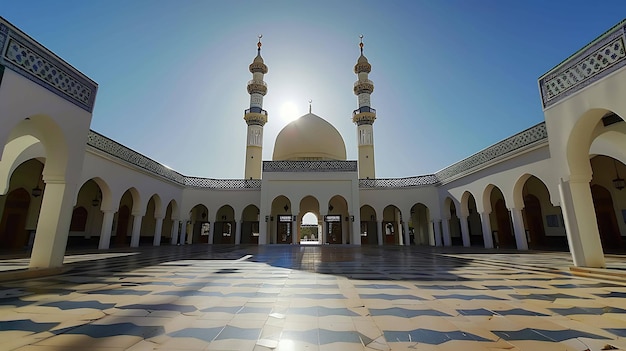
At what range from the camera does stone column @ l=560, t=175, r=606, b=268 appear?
5180mm

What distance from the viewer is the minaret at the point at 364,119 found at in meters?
20.8

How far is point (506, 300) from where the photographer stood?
3.25m

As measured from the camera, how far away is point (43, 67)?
5.02m

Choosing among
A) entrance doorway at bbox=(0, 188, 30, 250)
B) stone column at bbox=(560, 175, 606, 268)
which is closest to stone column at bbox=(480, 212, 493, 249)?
stone column at bbox=(560, 175, 606, 268)

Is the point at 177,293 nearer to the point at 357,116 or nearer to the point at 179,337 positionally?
the point at 179,337

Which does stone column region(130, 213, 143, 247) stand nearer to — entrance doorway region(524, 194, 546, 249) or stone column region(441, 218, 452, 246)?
stone column region(441, 218, 452, 246)

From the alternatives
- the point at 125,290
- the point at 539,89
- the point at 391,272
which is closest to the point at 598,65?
the point at 539,89

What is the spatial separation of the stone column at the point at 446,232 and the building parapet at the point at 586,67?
1081 cm

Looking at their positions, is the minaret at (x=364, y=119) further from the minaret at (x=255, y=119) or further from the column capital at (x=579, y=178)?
the column capital at (x=579, y=178)

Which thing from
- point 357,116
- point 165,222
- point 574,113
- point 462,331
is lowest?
point 462,331

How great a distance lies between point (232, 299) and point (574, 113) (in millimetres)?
6459

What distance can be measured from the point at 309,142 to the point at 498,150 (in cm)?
1176

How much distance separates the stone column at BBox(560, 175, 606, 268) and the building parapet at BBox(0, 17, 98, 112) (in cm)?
969

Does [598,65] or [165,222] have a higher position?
[598,65]
